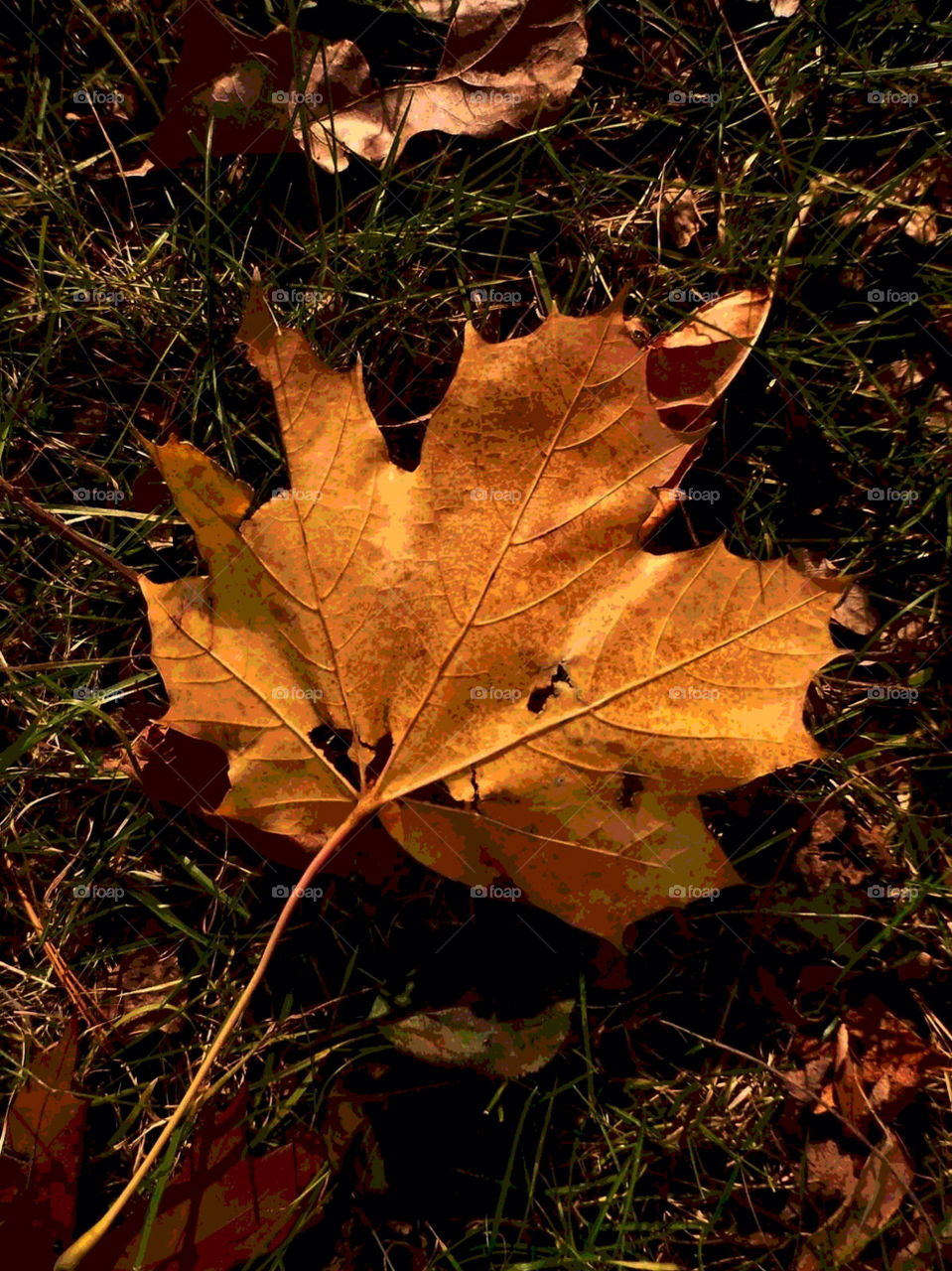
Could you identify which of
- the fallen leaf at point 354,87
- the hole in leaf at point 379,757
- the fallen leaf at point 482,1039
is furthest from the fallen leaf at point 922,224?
the fallen leaf at point 482,1039

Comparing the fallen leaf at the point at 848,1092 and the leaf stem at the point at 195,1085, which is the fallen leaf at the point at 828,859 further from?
the leaf stem at the point at 195,1085

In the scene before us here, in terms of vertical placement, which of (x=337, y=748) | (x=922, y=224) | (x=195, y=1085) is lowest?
(x=195, y=1085)

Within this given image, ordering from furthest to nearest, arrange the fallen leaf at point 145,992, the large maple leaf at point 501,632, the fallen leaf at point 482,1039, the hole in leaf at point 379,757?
the fallen leaf at point 145,992 → the fallen leaf at point 482,1039 → the hole in leaf at point 379,757 → the large maple leaf at point 501,632

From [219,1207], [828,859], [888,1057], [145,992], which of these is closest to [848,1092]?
[888,1057]

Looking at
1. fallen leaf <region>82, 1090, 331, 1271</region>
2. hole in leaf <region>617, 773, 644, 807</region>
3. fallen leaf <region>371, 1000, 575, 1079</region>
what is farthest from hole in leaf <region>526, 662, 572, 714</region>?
fallen leaf <region>82, 1090, 331, 1271</region>

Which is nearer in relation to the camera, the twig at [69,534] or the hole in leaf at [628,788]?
the hole in leaf at [628,788]

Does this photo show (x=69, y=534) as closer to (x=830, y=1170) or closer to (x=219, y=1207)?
(x=219, y=1207)

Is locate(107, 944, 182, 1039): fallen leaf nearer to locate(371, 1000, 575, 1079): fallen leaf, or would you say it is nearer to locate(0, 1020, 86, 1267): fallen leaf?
locate(0, 1020, 86, 1267): fallen leaf
